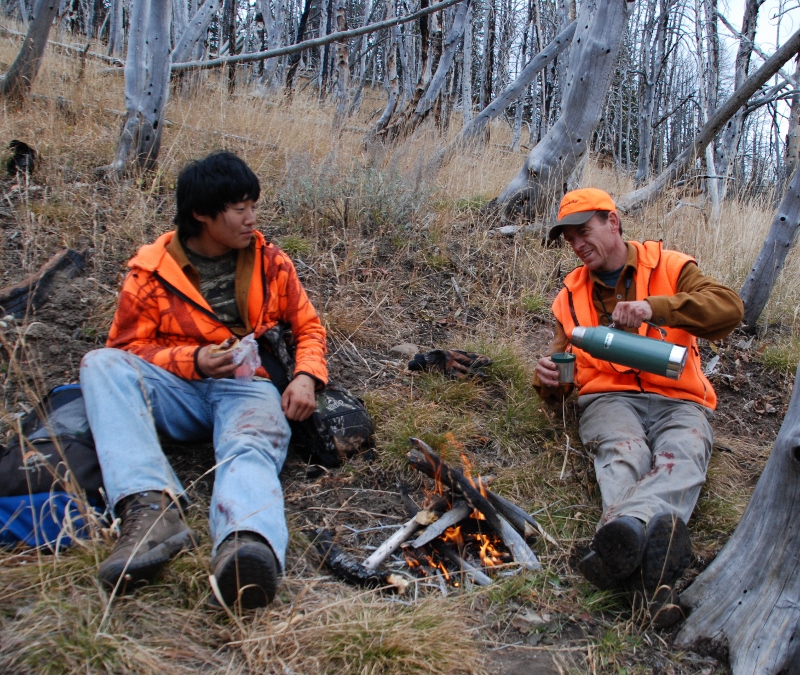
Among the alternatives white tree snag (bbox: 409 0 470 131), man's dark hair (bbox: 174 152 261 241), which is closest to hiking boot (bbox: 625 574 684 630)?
man's dark hair (bbox: 174 152 261 241)

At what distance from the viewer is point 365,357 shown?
3.98m

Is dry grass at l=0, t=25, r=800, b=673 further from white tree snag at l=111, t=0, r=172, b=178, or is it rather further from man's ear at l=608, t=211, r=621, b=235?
man's ear at l=608, t=211, r=621, b=235

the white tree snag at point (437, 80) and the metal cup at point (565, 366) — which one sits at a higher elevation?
the white tree snag at point (437, 80)

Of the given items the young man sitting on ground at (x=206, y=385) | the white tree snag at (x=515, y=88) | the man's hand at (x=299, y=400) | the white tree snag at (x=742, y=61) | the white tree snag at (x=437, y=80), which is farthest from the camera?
the white tree snag at (x=742, y=61)

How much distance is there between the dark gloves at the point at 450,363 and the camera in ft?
12.2

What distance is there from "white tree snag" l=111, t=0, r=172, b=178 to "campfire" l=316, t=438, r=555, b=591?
3.84 m

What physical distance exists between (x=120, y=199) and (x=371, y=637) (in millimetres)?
4027

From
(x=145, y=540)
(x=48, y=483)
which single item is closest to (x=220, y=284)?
(x=48, y=483)

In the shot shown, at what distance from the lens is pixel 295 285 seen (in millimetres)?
3043

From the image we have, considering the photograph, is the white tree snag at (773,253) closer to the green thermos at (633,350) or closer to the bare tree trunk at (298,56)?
the green thermos at (633,350)

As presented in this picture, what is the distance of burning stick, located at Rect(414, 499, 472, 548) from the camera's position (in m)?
2.42

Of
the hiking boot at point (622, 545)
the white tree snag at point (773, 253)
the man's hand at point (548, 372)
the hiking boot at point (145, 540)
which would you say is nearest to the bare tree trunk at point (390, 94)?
the white tree snag at point (773, 253)

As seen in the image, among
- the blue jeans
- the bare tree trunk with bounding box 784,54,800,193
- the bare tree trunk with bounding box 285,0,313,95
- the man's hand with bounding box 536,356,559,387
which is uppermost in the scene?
the bare tree trunk with bounding box 285,0,313,95

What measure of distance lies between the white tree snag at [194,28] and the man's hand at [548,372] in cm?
587
